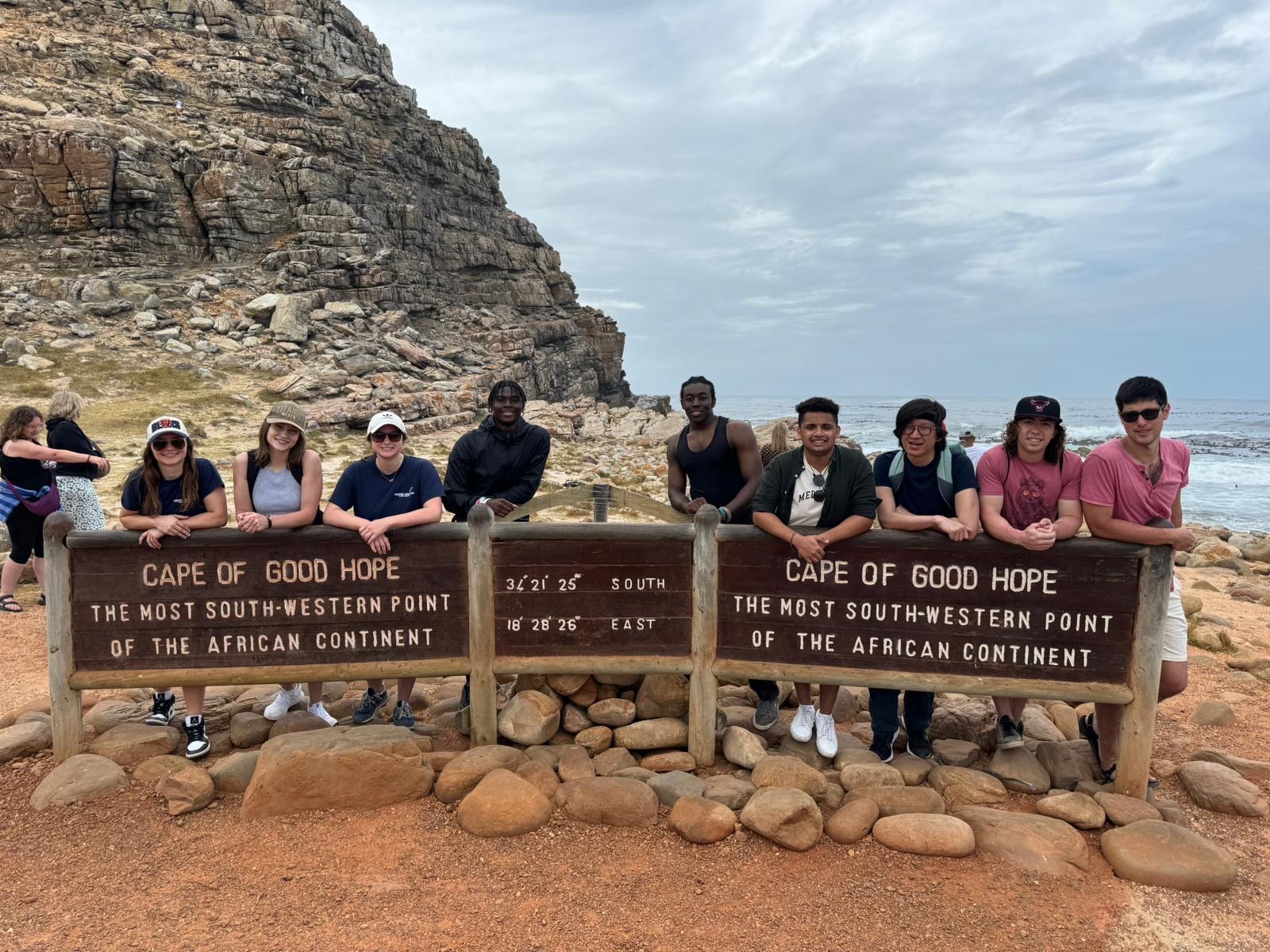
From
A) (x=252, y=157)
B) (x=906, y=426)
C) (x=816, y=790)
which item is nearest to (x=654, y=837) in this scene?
(x=816, y=790)

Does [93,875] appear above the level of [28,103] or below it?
below

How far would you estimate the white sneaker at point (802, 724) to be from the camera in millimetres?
5008

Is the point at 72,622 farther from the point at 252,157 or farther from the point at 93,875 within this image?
the point at 252,157

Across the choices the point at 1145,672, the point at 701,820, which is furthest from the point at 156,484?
the point at 1145,672

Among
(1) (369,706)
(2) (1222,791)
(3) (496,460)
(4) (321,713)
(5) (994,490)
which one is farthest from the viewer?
(3) (496,460)

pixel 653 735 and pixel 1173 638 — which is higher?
pixel 1173 638

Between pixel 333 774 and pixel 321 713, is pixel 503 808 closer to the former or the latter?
pixel 333 774

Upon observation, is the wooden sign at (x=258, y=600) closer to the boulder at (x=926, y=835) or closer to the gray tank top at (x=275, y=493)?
the gray tank top at (x=275, y=493)

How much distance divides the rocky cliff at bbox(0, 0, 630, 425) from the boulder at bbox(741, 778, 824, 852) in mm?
25659

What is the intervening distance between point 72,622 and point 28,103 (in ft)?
176

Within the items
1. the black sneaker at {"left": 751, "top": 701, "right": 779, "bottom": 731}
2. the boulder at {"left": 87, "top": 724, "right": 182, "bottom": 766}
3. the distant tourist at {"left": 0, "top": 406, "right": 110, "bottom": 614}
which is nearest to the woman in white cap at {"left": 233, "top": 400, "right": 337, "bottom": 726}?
the boulder at {"left": 87, "top": 724, "right": 182, "bottom": 766}

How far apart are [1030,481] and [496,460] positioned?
12.1 feet

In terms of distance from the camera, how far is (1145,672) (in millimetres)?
4414

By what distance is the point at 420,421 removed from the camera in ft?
96.8
